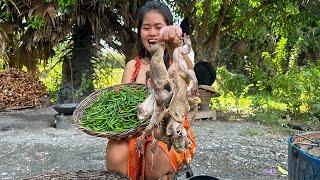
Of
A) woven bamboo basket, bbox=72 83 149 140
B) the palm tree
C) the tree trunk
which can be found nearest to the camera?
woven bamboo basket, bbox=72 83 149 140

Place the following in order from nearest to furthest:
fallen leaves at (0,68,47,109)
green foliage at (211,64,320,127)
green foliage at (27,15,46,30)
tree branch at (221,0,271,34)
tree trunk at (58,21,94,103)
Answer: green foliage at (27,15,46,30)
green foliage at (211,64,320,127)
tree trunk at (58,21,94,103)
tree branch at (221,0,271,34)
fallen leaves at (0,68,47,109)

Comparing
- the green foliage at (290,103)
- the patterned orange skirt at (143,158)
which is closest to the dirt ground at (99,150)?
the green foliage at (290,103)

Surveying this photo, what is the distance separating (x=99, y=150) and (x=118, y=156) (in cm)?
222

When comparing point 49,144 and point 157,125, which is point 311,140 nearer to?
point 157,125

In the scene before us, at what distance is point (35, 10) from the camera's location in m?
5.37

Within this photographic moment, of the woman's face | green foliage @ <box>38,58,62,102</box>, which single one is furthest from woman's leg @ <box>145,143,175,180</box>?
green foliage @ <box>38,58,62,102</box>

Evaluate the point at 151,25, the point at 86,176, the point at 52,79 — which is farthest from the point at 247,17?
the point at 86,176

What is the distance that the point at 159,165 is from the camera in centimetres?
181

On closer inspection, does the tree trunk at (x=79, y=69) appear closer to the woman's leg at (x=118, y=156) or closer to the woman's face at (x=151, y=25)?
the woman's face at (x=151, y=25)

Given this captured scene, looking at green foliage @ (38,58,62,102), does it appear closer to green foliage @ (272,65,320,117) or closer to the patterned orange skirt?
green foliage @ (272,65,320,117)

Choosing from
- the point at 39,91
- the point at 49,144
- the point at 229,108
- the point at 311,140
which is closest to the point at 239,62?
the point at 229,108

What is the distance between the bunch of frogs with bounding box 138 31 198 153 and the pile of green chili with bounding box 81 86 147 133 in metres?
0.41

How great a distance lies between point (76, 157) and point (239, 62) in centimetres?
759

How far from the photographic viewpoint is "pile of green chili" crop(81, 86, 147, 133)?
1660 mm
